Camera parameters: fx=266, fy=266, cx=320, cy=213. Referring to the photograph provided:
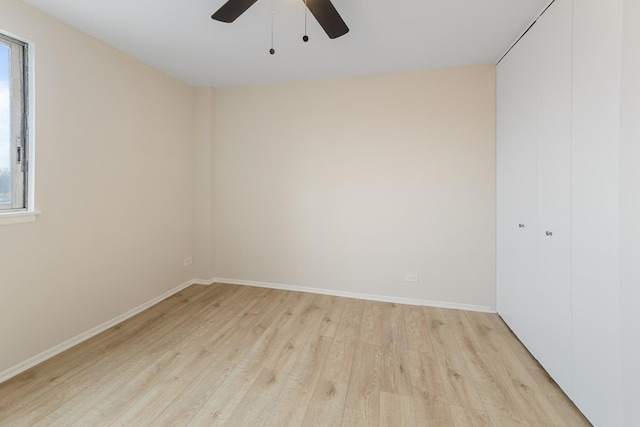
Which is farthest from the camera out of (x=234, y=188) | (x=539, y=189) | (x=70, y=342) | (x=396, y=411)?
(x=234, y=188)

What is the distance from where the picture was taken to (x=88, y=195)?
7.67 ft

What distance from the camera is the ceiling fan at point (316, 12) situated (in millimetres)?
1569

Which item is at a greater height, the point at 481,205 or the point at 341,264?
the point at 481,205

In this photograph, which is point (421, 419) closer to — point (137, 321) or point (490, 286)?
point (490, 286)

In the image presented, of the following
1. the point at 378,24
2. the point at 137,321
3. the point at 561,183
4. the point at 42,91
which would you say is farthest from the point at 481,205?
the point at 42,91

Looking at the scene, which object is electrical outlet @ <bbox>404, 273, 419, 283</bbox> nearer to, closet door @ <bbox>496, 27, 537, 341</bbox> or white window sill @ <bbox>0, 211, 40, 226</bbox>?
closet door @ <bbox>496, 27, 537, 341</bbox>

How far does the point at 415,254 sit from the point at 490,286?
83 centimetres

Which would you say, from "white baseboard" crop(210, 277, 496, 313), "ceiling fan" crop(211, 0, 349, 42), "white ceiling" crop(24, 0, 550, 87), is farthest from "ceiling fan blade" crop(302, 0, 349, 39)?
"white baseboard" crop(210, 277, 496, 313)

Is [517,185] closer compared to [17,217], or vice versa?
[17,217]

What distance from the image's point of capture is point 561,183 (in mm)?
1716

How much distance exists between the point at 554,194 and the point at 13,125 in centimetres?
380

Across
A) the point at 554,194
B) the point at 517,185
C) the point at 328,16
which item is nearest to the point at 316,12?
the point at 328,16

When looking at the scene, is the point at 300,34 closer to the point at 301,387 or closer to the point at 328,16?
the point at 328,16

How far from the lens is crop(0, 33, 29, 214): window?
1859 mm
